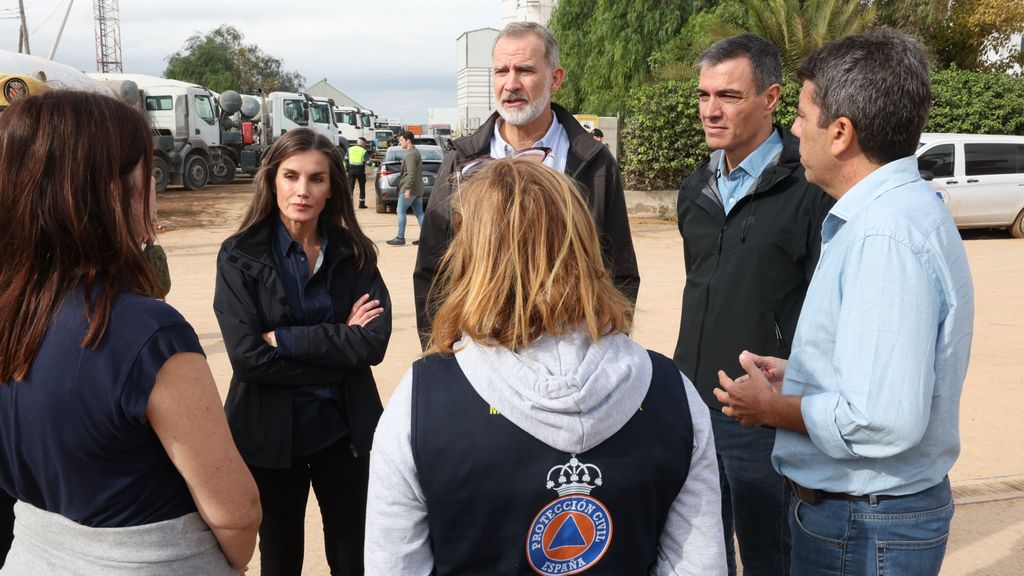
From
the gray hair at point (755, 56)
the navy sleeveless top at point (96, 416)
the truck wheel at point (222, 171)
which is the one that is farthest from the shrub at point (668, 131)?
the navy sleeveless top at point (96, 416)

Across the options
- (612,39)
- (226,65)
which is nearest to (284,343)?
(612,39)

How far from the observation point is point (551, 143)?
11.1 ft

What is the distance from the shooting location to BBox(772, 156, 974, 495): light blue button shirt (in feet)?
5.85

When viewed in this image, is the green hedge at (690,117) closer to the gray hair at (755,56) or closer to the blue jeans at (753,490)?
the gray hair at (755,56)

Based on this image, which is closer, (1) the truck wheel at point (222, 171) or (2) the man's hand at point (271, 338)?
(2) the man's hand at point (271, 338)

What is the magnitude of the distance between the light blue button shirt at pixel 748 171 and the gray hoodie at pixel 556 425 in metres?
1.56

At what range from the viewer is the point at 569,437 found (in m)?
1.51

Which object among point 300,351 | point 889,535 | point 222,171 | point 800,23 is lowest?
point 889,535

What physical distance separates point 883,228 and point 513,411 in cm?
95

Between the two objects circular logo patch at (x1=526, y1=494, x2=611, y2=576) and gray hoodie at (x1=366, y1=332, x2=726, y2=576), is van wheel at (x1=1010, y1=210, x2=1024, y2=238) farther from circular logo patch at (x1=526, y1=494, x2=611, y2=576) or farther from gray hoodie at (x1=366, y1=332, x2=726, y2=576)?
circular logo patch at (x1=526, y1=494, x2=611, y2=576)

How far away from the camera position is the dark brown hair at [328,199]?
3.17 m

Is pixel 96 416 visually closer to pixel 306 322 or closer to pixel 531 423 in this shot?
pixel 531 423

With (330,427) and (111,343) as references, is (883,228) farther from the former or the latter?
(330,427)

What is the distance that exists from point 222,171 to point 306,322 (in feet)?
85.4
